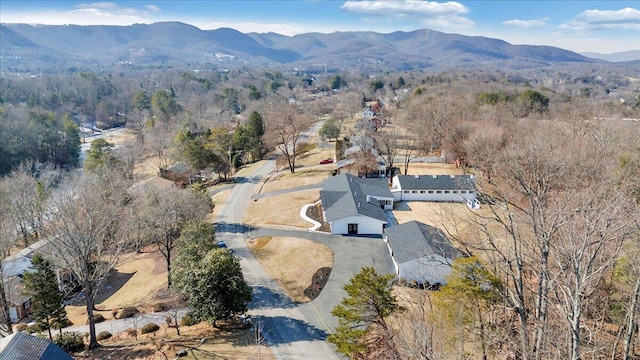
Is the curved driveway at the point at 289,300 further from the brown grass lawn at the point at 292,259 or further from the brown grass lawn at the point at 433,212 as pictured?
the brown grass lawn at the point at 433,212

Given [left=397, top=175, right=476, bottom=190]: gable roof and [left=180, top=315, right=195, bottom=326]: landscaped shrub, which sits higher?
[left=397, top=175, right=476, bottom=190]: gable roof

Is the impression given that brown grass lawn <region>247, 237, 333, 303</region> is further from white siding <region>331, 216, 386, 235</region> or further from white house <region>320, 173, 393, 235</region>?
white house <region>320, 173, 393, 235</region>

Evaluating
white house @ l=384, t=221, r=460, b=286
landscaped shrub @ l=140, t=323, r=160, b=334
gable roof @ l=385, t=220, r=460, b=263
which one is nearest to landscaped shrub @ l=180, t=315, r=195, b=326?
landscaped shrub @ l=140, t=323, r=160, b=334

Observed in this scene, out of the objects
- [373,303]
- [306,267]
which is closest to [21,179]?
[306,267]

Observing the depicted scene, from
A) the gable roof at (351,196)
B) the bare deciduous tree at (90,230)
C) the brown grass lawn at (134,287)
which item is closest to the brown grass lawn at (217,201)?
the brown grass lawn at (134,287)

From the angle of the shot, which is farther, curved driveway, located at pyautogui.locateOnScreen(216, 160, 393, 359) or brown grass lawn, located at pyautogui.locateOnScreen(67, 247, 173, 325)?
brown grass lawn, located at pyautogui.locateOnScreen(67, 247, 173, 325)

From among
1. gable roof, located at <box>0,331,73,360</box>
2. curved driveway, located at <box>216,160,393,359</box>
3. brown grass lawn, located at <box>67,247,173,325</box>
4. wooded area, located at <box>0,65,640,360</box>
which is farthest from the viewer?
brown grass lawn, located at <box>67,247,173,325</box>

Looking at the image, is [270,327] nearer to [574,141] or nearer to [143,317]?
[143,317]

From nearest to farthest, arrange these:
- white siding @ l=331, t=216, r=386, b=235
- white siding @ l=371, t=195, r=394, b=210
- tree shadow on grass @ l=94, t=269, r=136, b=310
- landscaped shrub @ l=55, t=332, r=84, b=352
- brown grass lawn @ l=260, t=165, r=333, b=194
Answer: landscaped shrub @ l=55, t=332, r=84, b=352
tree shadow on grass @ l=94, t=269, r=136, b=310
white siding @ l=331, t=216, r=386, b=235
white siding @ l=371, t=195, r=394, b=210
brown grass lawn @ l=260, t=165, r=333, b=194
